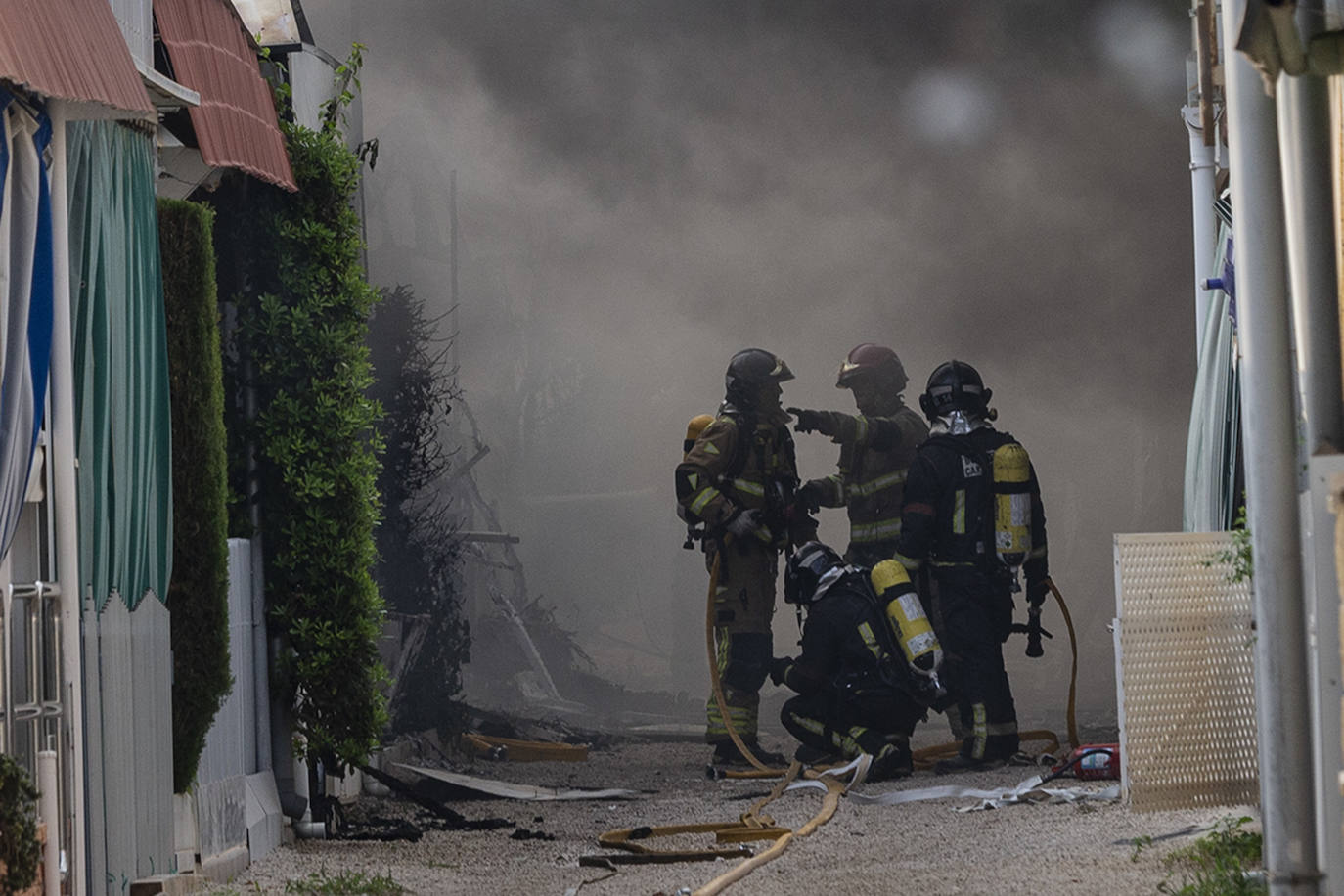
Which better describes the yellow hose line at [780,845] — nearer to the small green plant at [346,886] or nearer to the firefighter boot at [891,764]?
the firefighter boot at [891,764]

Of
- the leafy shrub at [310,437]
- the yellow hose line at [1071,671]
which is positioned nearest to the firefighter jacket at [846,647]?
the yellow hose line at [1071,671]

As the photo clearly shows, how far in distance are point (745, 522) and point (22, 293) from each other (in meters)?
5.70

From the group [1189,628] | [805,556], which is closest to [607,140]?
[805,556]

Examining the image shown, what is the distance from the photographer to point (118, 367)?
5535 mm

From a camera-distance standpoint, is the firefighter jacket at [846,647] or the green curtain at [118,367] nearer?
the green curtain at [118,367]

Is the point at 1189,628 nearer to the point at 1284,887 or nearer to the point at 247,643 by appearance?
the point at 1284,887

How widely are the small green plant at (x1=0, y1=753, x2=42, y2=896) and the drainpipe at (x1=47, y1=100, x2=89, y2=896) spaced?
62 cm

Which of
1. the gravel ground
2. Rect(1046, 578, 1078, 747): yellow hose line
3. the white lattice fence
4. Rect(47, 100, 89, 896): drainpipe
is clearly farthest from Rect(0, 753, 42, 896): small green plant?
Rect(1046, 578, 1078, 747): yellow hose line

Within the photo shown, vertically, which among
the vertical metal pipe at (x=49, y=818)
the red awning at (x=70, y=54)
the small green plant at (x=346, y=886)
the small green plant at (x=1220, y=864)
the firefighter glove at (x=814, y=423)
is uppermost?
the red awning at (x=70, y=54)

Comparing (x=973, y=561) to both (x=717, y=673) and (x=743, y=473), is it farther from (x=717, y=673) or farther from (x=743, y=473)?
(x=717, y=673)

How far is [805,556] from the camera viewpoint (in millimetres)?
9656

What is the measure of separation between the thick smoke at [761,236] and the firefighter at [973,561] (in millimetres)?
378

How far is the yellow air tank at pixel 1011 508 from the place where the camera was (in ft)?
31.4

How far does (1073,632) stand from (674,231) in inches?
151
